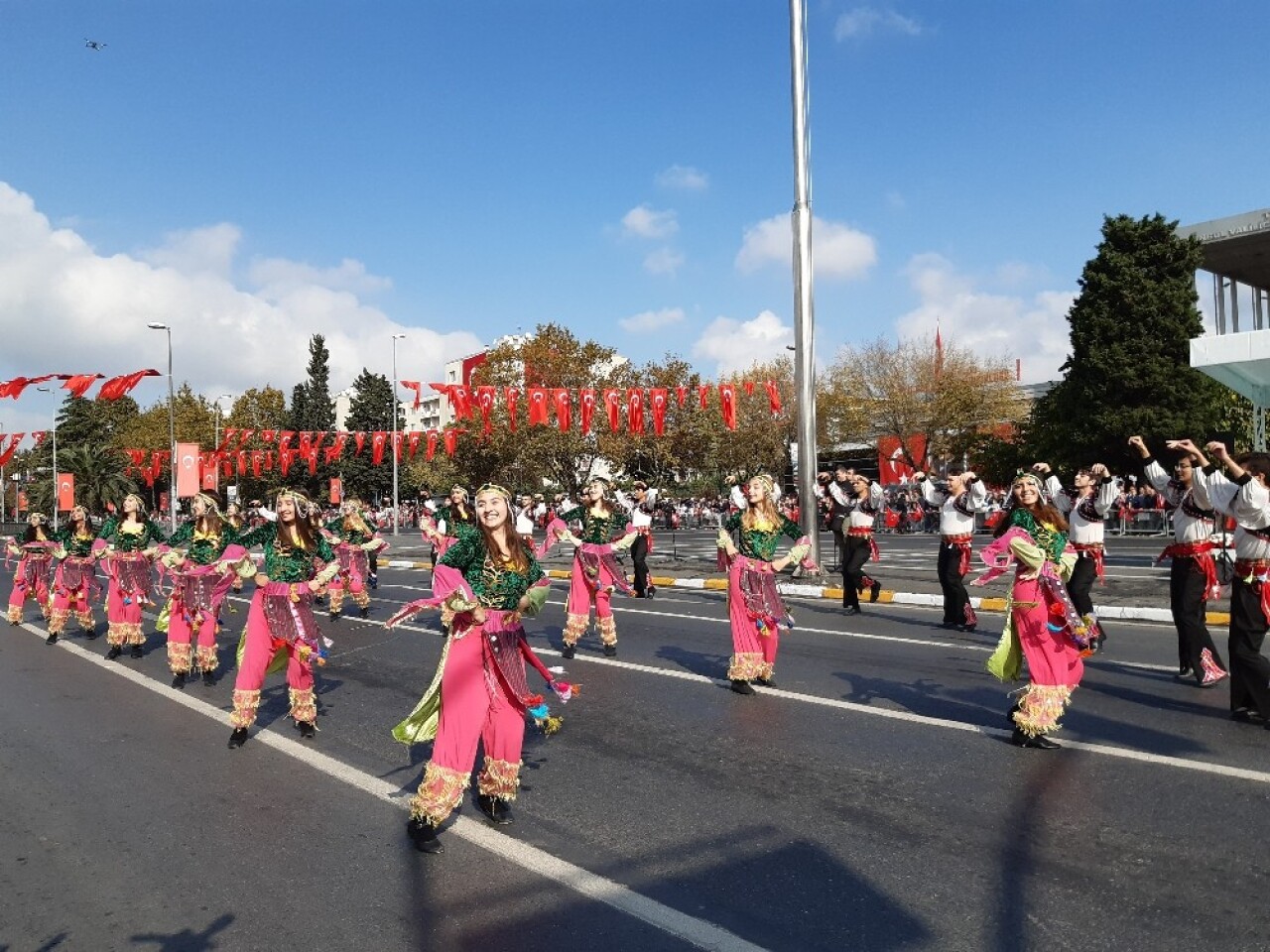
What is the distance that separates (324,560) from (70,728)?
8.20 feet

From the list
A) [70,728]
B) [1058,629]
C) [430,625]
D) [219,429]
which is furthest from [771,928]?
[219,429]

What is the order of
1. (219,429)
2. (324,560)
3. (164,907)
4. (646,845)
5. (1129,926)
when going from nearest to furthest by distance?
(1129,926) < (164,907) < (646,845) < (324,560) < (219,429)

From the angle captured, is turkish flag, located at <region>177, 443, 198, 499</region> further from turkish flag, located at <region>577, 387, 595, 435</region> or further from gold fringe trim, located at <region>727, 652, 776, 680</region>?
gold fringe trim, located at <region>727, 652, 776, 680</region>

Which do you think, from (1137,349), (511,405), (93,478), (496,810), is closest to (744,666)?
(496,810)

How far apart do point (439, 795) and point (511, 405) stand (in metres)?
28.4

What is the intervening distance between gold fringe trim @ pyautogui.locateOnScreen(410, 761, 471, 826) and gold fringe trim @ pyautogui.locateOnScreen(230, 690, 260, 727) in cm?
279

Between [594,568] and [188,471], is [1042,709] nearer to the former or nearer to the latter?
[594,568]

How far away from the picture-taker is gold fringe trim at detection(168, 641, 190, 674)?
32.0 feet

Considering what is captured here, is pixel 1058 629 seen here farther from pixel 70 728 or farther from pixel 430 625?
pixel 430 625

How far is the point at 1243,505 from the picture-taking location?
6.76m

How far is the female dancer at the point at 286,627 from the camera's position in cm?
725

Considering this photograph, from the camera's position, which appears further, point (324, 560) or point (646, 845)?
point (324, 560)

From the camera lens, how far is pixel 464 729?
5.03 metres

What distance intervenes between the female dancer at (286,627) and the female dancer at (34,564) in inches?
286
